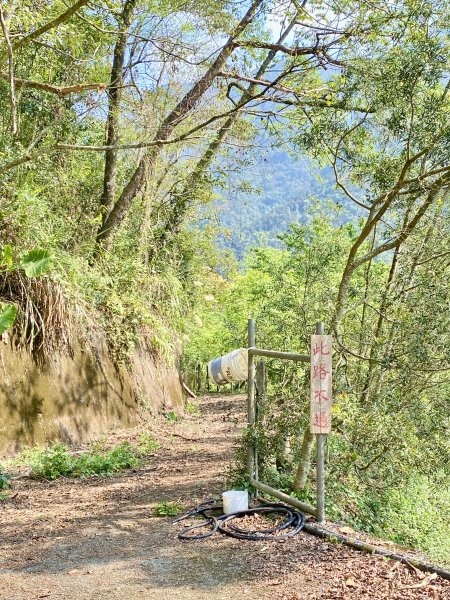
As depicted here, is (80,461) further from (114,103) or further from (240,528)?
(114,103)

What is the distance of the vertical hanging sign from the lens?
4.12 m

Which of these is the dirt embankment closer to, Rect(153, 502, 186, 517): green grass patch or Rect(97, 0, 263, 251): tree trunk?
Rect(97, 0, 263, 251): tree trunk

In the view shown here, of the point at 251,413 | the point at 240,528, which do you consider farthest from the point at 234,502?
the point at 251,413

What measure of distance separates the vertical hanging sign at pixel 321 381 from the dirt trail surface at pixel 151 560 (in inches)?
32.4

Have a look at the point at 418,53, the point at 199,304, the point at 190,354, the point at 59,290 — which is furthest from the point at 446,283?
the point at 190,354

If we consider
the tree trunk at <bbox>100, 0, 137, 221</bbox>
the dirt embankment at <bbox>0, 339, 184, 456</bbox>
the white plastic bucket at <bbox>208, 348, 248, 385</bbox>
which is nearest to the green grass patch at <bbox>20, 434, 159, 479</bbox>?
the dirt embankment at <bbox>0, 339, 184, 456</bbox>

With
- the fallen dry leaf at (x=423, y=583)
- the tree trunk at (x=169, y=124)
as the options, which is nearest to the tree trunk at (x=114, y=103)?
the tree trunk at (x=169, y=124)

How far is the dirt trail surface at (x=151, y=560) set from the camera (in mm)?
3268

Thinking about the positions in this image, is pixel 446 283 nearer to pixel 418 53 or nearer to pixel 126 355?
pixel 418 53

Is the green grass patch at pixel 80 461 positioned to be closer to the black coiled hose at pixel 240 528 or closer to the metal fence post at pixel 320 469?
the black coiled hose at pixel 240 528

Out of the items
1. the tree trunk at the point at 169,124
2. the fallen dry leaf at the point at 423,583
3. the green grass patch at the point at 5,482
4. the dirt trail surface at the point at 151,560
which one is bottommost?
the dirt trail surface at the point at 151,560

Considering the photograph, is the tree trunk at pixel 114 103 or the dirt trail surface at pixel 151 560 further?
the tree trunk at pixel 114 103

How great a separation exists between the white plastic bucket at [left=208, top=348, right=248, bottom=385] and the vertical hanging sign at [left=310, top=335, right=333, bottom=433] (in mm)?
1108

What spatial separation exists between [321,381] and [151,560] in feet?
5.33
